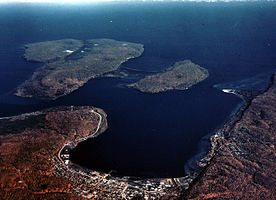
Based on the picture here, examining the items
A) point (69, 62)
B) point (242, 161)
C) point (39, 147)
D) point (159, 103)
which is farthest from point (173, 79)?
point (39, 147)

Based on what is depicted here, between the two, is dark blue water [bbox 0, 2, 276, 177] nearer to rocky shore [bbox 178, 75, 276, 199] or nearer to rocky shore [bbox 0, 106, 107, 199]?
rocky shore [bbox 178, 75, 276, 199]

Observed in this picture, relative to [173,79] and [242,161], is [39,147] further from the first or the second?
[173,79]

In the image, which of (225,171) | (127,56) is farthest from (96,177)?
(127,56)

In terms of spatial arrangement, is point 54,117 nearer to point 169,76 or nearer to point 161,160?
point 161,160

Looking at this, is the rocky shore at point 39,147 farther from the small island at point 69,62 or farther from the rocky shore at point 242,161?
the rocky shore at point 242,161

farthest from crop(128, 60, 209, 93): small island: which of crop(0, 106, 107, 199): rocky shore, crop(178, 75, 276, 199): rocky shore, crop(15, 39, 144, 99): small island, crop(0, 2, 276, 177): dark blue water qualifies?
crop(178, 75, 276, 199): rocky shore

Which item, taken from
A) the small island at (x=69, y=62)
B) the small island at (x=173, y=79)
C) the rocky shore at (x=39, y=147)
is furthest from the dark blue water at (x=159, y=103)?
the rocky shore at (x=39, y=147)
